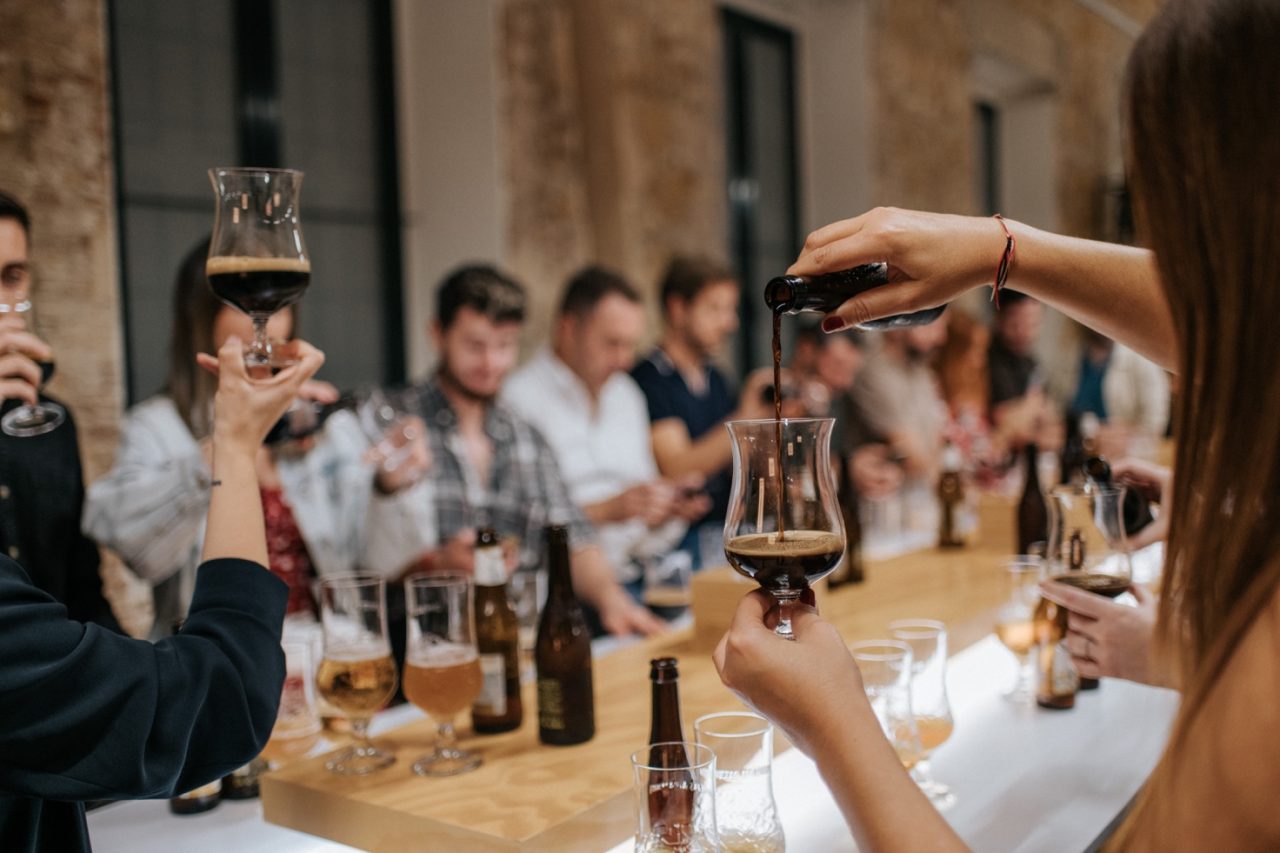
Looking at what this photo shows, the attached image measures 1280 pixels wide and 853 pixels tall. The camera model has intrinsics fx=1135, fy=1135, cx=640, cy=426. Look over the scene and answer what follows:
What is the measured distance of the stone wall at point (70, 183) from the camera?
10.2 feet

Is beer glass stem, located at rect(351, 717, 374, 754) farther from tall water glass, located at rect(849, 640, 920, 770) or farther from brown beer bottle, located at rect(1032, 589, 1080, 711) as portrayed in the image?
brown beer bottle, located at rect(1032, 589, 1080, 711)

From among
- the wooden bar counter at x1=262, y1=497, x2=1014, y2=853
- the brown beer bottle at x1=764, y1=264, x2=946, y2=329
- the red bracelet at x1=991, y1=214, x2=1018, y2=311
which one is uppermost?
the red bracelet at x1=991, y1=214, x2=1018, y2=311

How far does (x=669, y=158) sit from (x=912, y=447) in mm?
1977

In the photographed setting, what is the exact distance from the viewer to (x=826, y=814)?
149 centimetres

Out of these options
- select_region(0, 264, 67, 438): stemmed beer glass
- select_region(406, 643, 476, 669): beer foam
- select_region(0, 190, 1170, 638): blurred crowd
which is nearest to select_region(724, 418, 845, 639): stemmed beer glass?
select_region(406, 643, 476, 669): beer foam

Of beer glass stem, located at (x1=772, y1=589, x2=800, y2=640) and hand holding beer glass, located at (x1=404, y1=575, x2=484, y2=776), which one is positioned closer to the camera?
beer glass stem, located at (x1=772, y1=589, x2=800, y2=640)

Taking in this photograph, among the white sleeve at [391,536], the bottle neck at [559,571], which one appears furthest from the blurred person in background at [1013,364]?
the bottle neck at [559,571]

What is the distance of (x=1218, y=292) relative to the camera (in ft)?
2.77

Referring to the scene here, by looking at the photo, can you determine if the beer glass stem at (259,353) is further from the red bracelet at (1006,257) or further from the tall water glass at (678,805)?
the red bracelet at (1006,257)

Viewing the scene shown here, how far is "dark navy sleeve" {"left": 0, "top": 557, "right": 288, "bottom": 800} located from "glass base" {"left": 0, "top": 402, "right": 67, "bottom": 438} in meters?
0.74

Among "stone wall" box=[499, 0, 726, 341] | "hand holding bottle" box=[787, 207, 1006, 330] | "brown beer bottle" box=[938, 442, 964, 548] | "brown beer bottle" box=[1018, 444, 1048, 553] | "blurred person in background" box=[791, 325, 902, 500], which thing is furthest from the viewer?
"stone wall" box=[499, 0, 726, 341]

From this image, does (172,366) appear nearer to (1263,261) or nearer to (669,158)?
(1263,261)

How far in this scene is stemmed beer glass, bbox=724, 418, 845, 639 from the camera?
1146 mm

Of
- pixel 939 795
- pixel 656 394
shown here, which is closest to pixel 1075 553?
pixel 939 795
